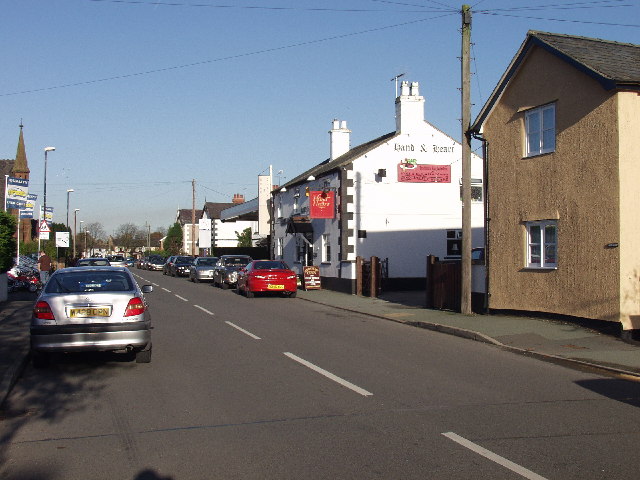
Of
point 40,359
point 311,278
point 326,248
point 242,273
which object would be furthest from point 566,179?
point 326,248

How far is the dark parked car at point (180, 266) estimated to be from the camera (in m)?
46.8

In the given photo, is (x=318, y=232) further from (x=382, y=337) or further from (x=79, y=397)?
(x=79, y=397)

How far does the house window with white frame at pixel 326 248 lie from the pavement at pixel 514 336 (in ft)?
30.4

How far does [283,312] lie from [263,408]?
40.4 feet

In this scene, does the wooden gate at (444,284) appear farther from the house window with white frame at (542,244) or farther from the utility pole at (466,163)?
the house window with white frame at (542,244)

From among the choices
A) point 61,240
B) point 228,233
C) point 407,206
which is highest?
point 228,233

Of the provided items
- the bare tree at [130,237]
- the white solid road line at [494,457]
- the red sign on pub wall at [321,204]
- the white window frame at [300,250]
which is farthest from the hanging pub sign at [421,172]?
the bare tree at [130,237]

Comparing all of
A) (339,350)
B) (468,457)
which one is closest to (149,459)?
(468,457)

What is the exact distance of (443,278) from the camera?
64.3 feet

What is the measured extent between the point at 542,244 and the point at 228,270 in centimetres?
1896

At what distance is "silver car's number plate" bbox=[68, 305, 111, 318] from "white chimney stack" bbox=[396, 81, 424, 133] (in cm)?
2117

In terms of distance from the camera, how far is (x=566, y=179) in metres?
15.0

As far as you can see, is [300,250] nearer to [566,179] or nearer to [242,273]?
[242,273]

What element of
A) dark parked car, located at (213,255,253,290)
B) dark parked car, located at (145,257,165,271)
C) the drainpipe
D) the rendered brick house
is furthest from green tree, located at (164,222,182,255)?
the rendered brick house
